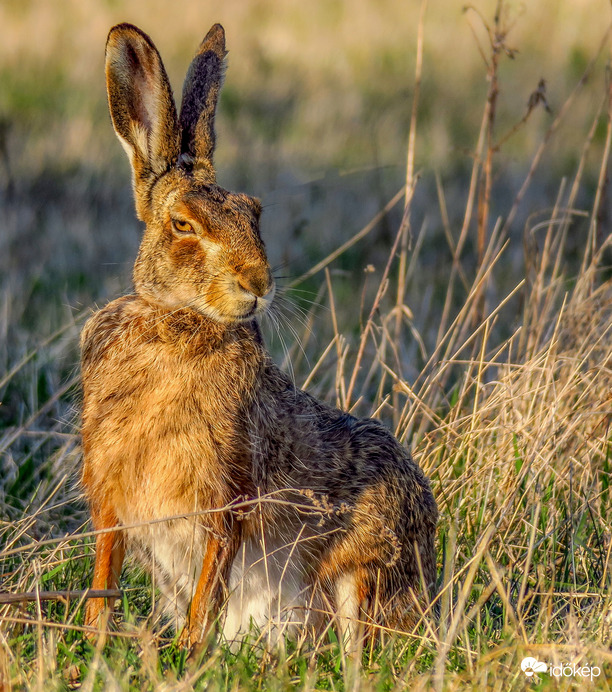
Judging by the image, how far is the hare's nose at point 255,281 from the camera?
3.16 metres

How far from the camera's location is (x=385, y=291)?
17.9 ft

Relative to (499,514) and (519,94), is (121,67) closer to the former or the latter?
(499,514)

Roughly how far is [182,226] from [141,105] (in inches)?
17.9

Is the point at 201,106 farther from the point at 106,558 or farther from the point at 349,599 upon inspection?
the point at 349,599

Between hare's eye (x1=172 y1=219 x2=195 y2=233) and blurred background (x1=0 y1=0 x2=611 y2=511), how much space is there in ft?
2.47

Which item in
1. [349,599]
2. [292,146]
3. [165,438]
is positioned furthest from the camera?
[292,146]

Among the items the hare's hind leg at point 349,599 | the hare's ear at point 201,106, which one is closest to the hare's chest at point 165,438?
the hare's hind leg at point 349,599

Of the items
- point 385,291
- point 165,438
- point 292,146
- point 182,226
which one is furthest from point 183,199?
point 292,146

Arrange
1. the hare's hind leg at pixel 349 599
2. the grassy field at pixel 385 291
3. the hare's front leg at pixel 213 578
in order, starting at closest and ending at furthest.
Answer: the grassy field at pixel 385 291 < the hare's front leg at pixel 213 578 < the hare's hind leg at pixel 349 599

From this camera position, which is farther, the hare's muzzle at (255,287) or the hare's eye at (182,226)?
the hare's eye at (182,226)

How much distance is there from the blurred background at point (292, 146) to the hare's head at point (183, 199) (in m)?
0.69

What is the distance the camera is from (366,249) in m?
7.63

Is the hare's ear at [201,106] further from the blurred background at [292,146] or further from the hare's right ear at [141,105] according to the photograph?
the blurred background at [292,146]

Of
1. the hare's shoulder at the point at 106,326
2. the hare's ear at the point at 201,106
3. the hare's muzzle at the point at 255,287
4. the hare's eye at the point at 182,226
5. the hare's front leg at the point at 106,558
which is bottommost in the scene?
the hare's front leg at the point at 106,558
